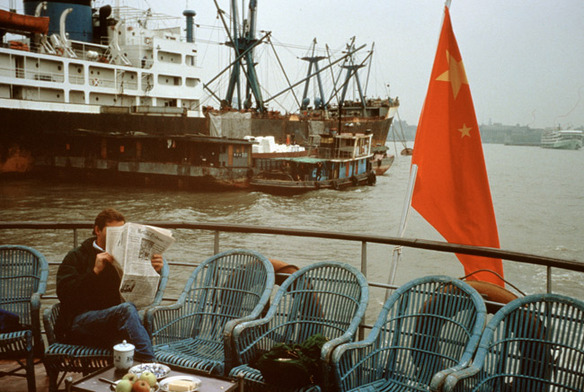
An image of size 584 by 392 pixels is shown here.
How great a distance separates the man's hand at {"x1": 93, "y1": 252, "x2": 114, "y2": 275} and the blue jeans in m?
0.22

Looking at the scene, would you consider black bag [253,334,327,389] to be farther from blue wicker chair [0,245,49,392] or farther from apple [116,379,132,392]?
blue wicker chair [0,245,49,392]

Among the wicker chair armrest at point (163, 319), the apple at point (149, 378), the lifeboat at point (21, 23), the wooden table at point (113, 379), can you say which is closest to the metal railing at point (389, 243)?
the wicker chair armrest at point (163, 319)

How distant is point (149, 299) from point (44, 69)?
111ft

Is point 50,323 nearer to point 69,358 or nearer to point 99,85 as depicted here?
point 69,358

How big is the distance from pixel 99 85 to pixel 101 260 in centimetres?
3508

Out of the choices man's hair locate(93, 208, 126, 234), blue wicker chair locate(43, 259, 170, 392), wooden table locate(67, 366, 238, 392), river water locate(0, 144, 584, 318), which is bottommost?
river water locate(0, 144, 584, 318)

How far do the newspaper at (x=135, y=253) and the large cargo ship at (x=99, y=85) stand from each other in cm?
2981

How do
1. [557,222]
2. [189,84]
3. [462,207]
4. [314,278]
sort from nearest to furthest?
[314,278] → [462,207] → [557,222] → [189,84]

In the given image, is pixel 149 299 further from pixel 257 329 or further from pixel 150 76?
pixel 150 76

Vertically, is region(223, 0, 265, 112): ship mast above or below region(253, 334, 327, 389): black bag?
above

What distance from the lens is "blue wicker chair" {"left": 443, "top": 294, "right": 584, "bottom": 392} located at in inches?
88.7

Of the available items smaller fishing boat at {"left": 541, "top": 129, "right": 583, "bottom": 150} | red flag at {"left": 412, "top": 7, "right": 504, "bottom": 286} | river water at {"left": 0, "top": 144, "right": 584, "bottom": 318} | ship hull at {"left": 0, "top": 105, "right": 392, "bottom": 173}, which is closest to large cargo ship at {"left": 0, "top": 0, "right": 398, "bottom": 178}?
ship hull at {"left": 0, "top": 105, "right": 392, "bottom": 173}

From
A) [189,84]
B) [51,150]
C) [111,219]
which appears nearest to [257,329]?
[111,219]

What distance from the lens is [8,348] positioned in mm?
2787
